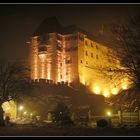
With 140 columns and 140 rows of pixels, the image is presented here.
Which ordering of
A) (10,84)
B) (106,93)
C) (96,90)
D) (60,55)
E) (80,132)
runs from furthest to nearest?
(106,93), (96,90), (60,55), (10,84), (80,132)

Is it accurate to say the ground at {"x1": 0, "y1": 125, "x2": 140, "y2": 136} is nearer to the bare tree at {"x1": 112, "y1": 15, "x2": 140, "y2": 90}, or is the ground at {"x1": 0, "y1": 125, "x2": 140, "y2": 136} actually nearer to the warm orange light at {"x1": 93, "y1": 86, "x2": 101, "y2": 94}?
the bare tree at {"x1": 112, "y1": 15, "x2": 140, "y2": 90}

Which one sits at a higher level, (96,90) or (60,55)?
(60,55)

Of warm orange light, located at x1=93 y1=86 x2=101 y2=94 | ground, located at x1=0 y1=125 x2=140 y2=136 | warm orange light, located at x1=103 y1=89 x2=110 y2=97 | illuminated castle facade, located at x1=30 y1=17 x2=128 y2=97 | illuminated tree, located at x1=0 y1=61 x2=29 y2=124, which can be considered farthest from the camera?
warm orange light, located at x1=103 y1=89 x2=110 y2=97

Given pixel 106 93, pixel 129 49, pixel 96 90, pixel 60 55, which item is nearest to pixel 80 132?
pixel 129 49

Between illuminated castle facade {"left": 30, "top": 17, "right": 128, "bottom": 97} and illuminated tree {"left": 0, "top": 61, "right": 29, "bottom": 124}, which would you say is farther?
illuminated castle facade {"left": 30, "top": 17, "right": 128, "bottom": 97}

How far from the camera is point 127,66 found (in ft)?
106

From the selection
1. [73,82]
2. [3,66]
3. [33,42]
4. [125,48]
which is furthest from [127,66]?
[33,42]

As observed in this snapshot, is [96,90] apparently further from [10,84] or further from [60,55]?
[10,84]

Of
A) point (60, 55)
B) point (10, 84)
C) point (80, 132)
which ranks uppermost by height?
point (60, 55)

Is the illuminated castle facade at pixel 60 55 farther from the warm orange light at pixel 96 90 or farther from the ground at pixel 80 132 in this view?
the ground at pixel 80 132

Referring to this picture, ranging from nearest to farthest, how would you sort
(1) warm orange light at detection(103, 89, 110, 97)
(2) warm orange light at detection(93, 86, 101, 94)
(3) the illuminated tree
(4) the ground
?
(4) the ground, (3) the illuminated tree, (2) warm orange light at detection(93, 86, 101, 94), (1) warm orange light at detection(103, 89, 110, 97)

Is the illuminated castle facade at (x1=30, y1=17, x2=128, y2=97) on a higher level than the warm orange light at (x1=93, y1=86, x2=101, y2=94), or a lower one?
higher

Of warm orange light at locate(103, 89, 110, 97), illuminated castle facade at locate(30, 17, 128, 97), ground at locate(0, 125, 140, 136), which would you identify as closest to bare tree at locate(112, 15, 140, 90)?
ground at locate(0, 125, 140, 136)

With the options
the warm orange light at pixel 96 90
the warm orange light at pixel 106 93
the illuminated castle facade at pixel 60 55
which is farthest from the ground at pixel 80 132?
the warm orange light at pixel 106 93
